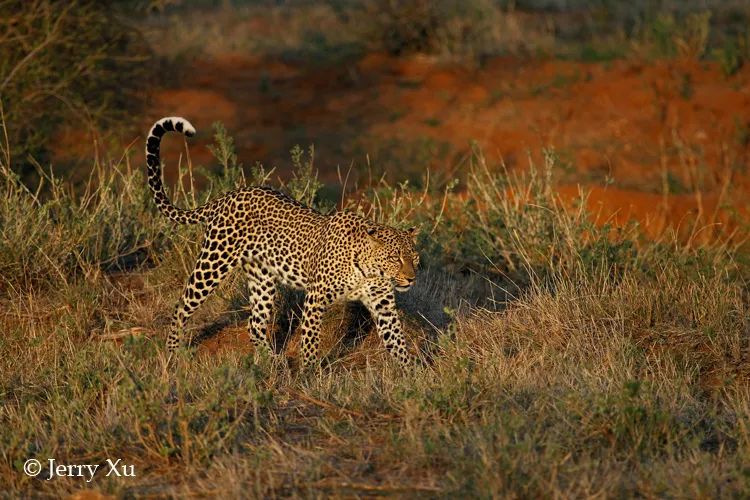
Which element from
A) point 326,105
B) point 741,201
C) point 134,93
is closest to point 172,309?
point 134,93

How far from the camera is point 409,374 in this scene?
24.5ft

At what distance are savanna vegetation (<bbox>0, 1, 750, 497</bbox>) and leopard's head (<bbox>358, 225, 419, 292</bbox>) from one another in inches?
16.9

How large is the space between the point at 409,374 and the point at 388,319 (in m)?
0.82

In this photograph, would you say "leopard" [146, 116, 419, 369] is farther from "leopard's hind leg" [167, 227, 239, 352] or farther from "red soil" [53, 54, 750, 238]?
"red soil" [53, 54, 750, 238]

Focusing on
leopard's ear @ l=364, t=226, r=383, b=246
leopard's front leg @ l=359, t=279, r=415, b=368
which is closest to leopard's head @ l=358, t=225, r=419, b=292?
leopard's ear @ l=364, t=226, r=383, b=246

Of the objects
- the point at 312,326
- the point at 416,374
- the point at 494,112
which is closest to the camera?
the point at 416,374

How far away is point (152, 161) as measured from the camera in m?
8.62

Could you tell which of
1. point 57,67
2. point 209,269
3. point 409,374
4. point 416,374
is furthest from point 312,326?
point 57,67

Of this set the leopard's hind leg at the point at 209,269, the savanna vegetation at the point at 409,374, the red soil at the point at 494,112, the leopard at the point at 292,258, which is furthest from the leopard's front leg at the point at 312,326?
the red soil at the point at 494,112

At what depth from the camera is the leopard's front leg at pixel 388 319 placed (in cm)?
818

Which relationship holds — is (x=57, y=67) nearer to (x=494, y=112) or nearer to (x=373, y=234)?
(x=373, y=234)

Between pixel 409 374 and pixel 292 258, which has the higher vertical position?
pixel 292 258

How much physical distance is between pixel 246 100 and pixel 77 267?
12415 mm

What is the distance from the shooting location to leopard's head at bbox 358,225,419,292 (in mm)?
7922
